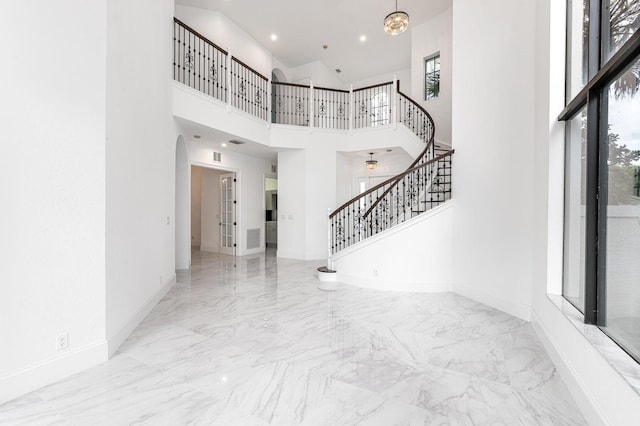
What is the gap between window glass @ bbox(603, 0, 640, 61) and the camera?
183 centimetres

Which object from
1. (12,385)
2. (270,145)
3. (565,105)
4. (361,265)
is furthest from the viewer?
(270,145)

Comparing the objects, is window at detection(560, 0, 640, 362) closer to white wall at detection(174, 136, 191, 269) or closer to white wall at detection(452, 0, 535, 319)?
white wall at detection(452, 0, 535, 319)

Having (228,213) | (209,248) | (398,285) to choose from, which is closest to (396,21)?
(398,285)

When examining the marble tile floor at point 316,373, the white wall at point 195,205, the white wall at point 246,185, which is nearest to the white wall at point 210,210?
the white wall at point 246,185

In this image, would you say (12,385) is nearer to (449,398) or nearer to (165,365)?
(165,365)

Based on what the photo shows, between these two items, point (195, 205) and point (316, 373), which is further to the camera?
point (195, 205)

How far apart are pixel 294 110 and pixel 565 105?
6993mm

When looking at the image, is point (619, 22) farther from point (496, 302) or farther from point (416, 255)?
point (416, 255)

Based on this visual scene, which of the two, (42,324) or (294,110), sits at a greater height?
(294,110)

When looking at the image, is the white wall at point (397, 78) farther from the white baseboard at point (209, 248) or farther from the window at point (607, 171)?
the white baseboard at point (209, 248)

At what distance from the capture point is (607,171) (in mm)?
2049

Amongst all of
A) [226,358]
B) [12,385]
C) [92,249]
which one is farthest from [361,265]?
[12,385]

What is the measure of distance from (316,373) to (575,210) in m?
2.79

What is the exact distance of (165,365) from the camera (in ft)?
8.26
